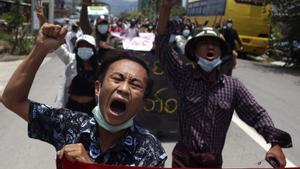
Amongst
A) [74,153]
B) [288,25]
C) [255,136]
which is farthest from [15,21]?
[74,153]

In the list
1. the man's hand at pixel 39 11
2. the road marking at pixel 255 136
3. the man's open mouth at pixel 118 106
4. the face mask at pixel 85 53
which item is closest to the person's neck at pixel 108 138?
the man's open mouth at pixel 118 106

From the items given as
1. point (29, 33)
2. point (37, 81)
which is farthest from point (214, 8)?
point (37, 81)

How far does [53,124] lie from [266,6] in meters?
24.1

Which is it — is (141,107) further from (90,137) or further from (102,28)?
(102,28)

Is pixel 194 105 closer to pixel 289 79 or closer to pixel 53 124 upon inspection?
pixel 53 124

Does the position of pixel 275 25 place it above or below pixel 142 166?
below

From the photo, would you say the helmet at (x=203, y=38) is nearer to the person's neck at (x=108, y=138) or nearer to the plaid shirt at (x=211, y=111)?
the plaid shirt at (x=211, y=111)

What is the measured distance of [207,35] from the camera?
3500mm

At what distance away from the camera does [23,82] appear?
2514mm

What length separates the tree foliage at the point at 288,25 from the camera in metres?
22.6

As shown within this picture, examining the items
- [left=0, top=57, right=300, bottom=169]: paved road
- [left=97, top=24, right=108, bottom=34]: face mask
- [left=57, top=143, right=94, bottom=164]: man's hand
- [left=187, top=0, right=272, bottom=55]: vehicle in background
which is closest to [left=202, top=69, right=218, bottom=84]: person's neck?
[left=57, top=143, right=94, bottom=164]: man's hand

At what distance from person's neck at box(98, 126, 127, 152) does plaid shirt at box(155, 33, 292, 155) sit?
3.62 feet

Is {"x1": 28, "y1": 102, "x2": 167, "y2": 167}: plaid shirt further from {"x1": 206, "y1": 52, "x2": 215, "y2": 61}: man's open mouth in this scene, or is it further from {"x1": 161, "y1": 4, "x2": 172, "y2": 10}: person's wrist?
{"x1": 161, "y1": 4, "x2": 172, "y2": 10}: person's wrist

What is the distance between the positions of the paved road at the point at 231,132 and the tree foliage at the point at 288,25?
6104 millimetres
